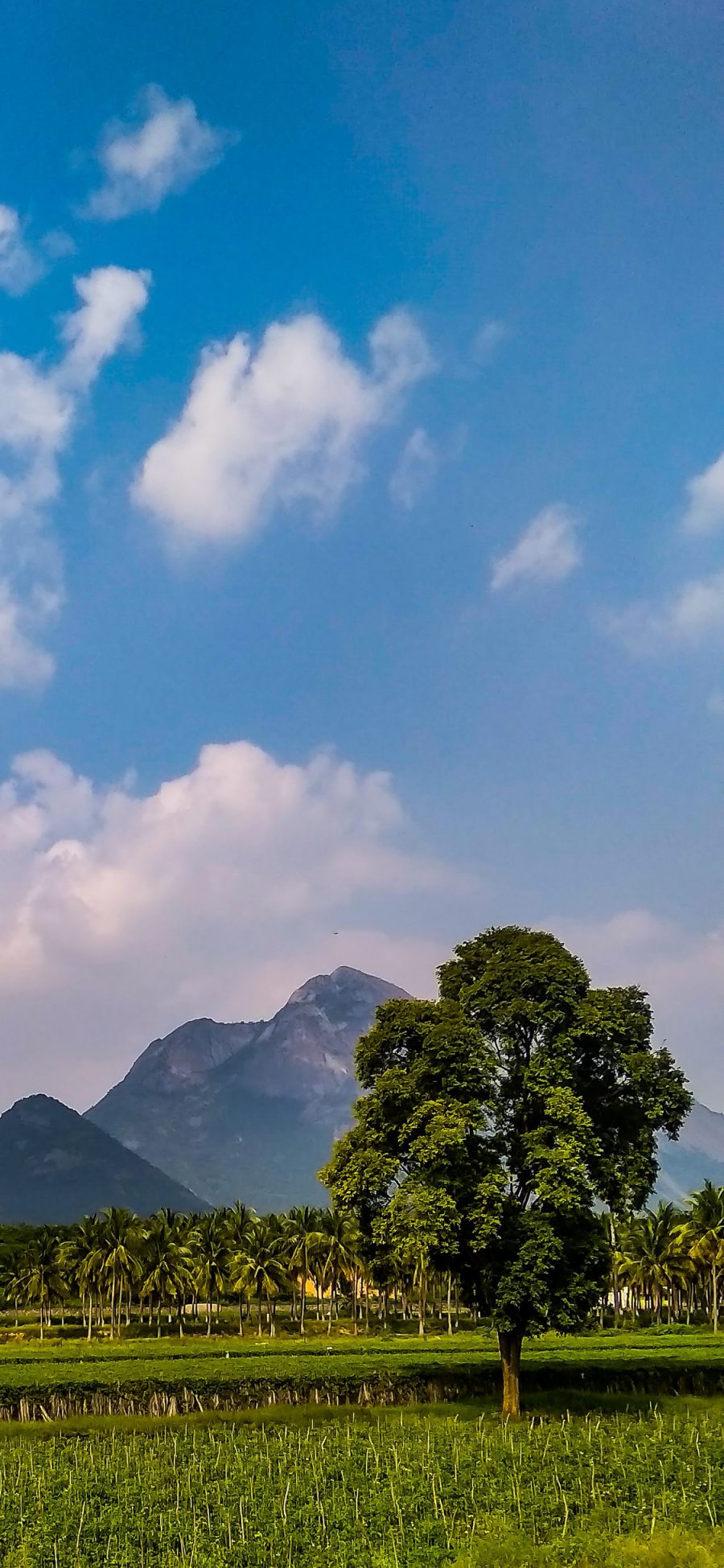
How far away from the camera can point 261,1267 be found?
92.5 metres

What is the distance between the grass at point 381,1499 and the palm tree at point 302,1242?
74274 millimetres

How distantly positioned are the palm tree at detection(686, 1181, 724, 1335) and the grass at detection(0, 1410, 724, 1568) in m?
57.4

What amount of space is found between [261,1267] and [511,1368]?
217 ft

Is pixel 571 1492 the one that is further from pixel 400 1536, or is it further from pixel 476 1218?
pixel 476 1218

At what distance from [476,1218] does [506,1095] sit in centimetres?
447

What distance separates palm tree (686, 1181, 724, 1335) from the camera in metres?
79.8

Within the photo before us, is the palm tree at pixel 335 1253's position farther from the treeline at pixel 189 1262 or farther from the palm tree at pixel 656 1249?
the palm tree at pixel 656 1249

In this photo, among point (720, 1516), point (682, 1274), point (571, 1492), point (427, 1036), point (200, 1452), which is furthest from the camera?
point (682, 1274)

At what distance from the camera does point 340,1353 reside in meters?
61.8

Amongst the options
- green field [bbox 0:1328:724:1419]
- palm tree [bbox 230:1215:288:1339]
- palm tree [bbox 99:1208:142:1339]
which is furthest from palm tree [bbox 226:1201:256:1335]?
green field [bbox 0:1328:724:1419]

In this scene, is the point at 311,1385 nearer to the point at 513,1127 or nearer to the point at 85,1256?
the point at 513,1127

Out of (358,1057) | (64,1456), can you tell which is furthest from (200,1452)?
(358,1057)

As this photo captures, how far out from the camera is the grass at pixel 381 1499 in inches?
650

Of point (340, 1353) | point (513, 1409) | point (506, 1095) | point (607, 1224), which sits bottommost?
point (340, 1353)
